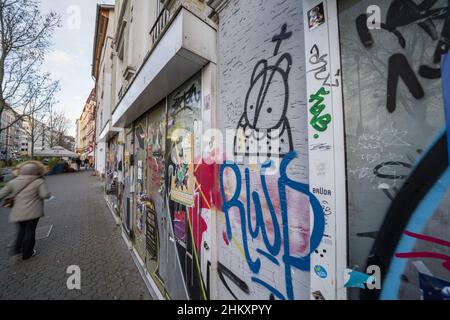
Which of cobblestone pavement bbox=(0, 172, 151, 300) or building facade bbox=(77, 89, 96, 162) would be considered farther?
building facade bbox=(77, 89, 96, 162)

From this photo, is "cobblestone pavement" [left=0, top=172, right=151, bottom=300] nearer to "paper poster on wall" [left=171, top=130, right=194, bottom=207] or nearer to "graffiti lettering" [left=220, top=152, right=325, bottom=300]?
"paper poster on wall" [left=171, top=130, right=194, bottom=207]

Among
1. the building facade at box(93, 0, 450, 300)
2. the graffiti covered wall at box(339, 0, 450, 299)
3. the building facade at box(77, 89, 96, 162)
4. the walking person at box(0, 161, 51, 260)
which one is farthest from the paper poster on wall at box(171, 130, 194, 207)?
the building facade at box(77, 89, 96, 162)

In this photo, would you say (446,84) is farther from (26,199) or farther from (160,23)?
(26,199)

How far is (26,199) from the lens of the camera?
12.5 feet

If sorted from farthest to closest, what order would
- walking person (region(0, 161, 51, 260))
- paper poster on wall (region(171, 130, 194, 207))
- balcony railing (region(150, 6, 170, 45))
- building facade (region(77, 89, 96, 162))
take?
building facade (region(77, 89, 96, 162)) → walking person (region(0, 161, 51, 260)) → balcony railing (region(150, 6, 170, 45)) → paper poster on wall (region(171, 130, 194, 207))

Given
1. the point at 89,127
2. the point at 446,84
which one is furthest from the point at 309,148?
the point at 89,127

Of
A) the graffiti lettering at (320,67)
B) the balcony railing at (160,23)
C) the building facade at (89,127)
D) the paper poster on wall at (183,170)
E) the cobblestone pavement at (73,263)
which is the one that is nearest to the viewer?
the graffiti lettering at (320,67)

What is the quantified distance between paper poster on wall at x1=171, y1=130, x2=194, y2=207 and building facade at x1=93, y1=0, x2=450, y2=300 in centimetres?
3

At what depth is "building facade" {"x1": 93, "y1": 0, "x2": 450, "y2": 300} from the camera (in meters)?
0.85

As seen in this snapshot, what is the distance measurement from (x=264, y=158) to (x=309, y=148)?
16.0 inches

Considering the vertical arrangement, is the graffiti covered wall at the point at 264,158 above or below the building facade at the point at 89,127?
below

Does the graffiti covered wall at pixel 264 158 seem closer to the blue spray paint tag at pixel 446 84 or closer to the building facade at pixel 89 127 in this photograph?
the blue spray paint tag at pixel 446 84

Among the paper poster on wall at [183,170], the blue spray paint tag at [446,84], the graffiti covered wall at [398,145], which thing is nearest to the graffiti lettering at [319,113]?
the graffiti covered wall at [398,145]

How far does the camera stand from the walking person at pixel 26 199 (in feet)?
12.3
